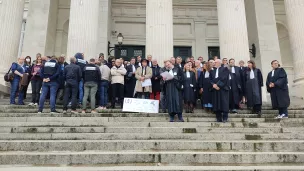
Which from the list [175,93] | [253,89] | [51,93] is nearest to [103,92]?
[51,93]

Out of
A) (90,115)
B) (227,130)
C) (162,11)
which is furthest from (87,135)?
(162,11)

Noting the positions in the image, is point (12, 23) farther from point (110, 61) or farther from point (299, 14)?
point (299, 14)

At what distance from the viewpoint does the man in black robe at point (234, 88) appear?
9033mm

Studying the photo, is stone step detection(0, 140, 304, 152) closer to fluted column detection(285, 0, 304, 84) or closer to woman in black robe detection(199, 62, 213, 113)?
woman in black robe detection(199, 62, 213, 113)

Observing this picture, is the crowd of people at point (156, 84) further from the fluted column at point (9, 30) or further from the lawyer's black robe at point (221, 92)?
the fluted column at point (9, 30)

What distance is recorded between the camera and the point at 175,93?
7.66 m

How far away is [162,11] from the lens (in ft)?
40.2

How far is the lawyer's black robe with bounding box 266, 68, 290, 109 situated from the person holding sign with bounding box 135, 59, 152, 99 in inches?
166

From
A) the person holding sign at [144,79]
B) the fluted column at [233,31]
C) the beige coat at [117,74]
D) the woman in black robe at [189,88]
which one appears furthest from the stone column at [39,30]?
the woman in black robe at [189,88]

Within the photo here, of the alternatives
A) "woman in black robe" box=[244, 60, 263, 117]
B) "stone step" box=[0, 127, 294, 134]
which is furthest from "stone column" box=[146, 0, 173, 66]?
"stone step" box=[0, 127, 294, 134]

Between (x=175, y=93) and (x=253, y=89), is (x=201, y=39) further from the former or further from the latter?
(x=175, y=93)

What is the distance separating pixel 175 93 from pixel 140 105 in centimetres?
138

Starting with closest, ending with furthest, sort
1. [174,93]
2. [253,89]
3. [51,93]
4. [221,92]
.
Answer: [174,93] → [221,92] → [51,93] → [253,89]

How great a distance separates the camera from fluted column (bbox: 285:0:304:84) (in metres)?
12.2
